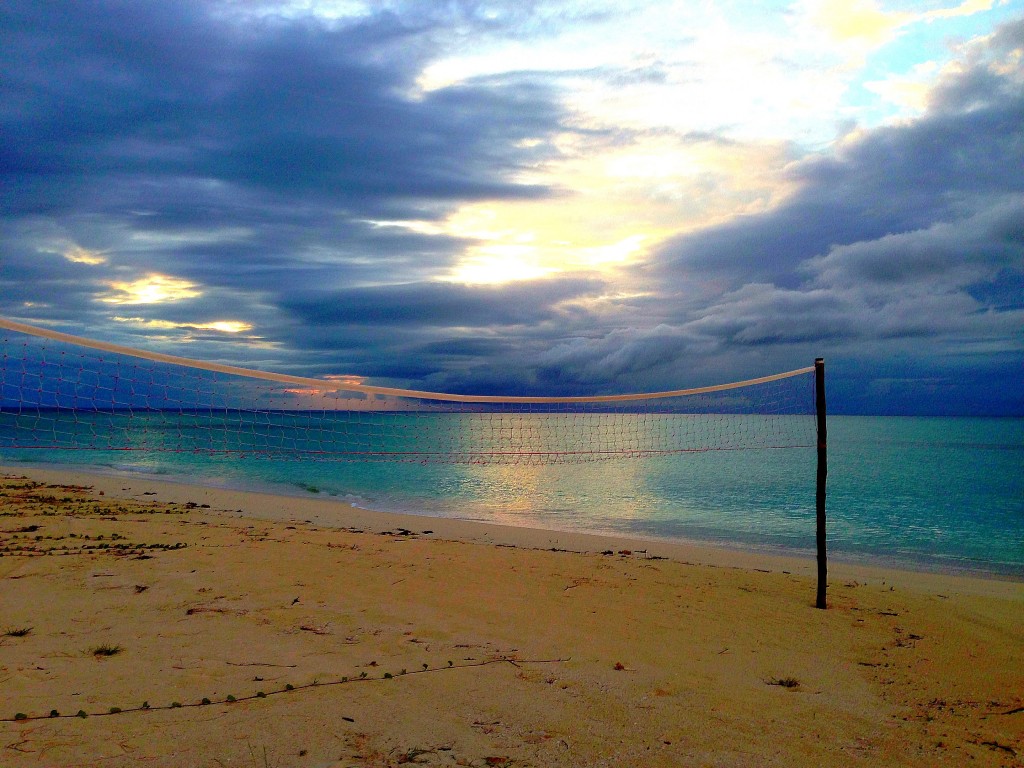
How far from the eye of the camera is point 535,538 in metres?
14.9

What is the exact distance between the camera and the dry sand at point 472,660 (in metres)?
3.95

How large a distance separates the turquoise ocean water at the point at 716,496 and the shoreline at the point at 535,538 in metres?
0.95

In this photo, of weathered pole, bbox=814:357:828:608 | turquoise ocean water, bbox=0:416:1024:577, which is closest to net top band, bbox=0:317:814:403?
weathered pole, bbox=814:357:828:608

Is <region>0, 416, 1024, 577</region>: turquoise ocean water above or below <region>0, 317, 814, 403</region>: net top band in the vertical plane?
below

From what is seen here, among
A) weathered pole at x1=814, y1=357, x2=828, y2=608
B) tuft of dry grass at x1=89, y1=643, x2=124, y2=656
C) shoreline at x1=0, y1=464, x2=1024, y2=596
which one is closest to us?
tuft of dry grass at x1=89, y1=643, x2=124, y2=656

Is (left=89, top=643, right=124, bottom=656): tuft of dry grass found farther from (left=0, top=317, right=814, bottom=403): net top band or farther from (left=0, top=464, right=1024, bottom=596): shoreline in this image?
(left=0, top=464, right=1024, bottom=596): shoreline

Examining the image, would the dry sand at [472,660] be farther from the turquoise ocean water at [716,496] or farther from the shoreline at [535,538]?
the turquoise ocean water at [716,496]

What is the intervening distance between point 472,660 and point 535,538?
31.1ft

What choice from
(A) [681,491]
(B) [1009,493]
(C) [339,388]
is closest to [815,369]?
(C) [339,388]

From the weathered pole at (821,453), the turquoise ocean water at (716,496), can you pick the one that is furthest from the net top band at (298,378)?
the turquoise ocean water at (716,496)

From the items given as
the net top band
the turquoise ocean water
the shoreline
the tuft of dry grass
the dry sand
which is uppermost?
the net top band

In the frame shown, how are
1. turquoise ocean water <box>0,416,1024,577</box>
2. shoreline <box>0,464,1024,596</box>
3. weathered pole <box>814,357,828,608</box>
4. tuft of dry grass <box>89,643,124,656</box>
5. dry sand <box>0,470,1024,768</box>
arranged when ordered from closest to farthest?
1. dry sand <box>0,470,1024,768</box>
2. tuft of dry grass <box>89,643,124,656</box>
3. weathered pole <box>814,357,828,608</box>
4. shoreline <box>0,464,1024,596</box>
5. turquoise ocean water <box>0,416,1024,577</box>

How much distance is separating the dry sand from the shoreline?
107 cm

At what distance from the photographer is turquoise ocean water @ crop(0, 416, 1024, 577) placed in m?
16.7
